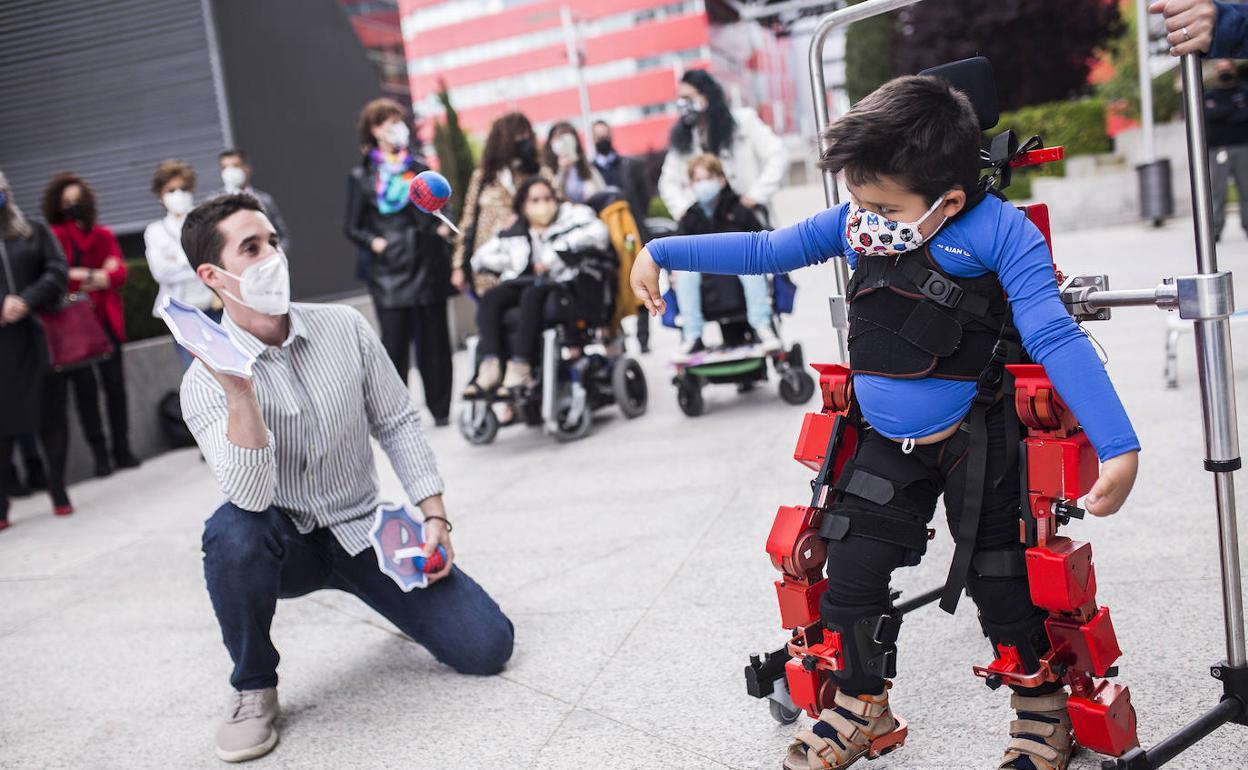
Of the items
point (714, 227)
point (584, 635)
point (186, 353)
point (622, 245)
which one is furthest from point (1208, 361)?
point (186, 353)

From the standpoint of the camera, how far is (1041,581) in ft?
6.27

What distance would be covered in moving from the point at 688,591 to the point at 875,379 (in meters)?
1.47

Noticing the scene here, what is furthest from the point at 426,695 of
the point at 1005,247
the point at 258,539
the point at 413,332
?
the point at 413,332

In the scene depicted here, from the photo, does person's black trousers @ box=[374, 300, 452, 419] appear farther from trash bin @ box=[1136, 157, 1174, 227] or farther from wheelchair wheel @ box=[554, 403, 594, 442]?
trash bin @ box=[1136, 157, 1174, 227]

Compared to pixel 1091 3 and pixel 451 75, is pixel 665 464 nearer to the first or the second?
pixel 1091 3

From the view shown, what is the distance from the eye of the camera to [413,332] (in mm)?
6871

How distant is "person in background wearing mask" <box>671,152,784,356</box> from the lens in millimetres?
5910

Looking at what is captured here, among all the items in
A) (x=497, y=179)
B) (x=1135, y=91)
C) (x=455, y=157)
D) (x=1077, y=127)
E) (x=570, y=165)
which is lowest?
(x=497, y=179)

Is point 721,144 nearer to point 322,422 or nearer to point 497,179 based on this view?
point 497,179

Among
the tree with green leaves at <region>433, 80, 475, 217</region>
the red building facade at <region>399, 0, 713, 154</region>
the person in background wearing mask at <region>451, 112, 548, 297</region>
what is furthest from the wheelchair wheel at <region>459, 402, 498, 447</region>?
the red building facade at <region>399, 0, 713, 154</region>


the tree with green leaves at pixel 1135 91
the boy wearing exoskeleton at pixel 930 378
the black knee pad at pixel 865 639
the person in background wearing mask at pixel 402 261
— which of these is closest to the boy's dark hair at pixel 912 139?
the boy wearing exoskeleton at pixel 930 378

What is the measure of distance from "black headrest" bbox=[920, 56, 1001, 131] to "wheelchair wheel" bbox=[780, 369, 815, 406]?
380 cm

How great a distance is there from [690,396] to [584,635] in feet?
9.78

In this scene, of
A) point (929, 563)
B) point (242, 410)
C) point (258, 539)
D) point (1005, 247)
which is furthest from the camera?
point (929, 563)
